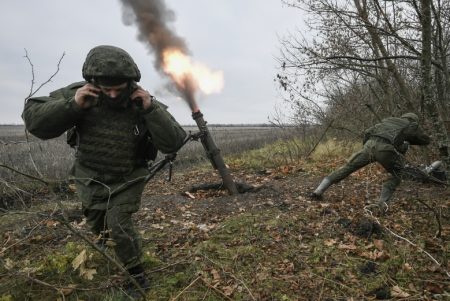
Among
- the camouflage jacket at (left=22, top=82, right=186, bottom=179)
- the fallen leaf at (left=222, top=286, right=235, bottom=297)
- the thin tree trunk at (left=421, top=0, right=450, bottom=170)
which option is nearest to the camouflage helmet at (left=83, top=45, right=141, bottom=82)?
the camouflage jacket at (left=22, top=82, right=186, bottom=179)

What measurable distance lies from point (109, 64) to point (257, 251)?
2720mm

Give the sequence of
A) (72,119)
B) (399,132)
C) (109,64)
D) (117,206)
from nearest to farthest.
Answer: (109,64) < (72,119) < (117,206) < (399,132)

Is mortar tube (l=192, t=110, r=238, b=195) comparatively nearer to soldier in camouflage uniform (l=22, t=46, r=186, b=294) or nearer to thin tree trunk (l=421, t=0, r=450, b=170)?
soldier in camouflage uniform (l=22, t=46, r=186, b=294)

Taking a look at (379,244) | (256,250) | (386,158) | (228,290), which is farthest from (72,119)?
(386,158)

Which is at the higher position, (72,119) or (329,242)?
(72,119)

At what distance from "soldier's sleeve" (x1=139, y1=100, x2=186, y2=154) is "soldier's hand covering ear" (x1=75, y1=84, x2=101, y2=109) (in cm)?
43

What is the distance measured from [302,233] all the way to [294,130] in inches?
360

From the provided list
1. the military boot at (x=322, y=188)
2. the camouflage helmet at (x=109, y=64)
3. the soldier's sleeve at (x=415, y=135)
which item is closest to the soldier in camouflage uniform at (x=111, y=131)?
the camouflage helmet at (x=109, y=64)

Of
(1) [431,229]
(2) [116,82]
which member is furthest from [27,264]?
(1) [431,229]

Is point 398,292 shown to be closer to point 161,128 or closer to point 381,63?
point 161,128

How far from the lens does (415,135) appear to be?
602 centimetres

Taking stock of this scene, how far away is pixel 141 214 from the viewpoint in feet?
21.0

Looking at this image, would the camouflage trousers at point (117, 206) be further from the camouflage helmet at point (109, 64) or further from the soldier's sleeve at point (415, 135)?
the soldier's sleeve at point (415, 135)

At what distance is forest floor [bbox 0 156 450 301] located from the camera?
144 inches
